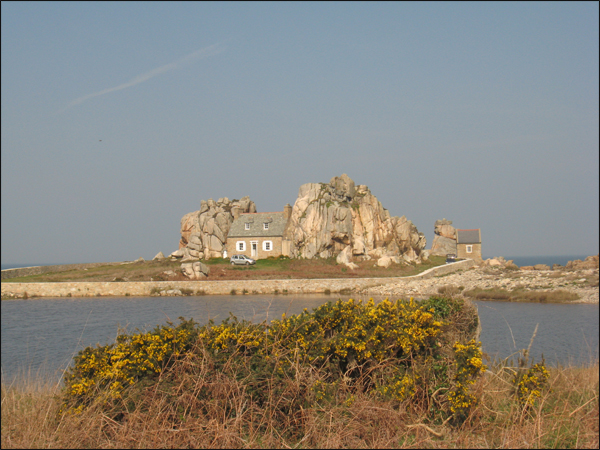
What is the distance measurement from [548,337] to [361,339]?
10.5 m

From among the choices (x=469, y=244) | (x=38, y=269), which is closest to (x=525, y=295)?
(x=469, y=244)

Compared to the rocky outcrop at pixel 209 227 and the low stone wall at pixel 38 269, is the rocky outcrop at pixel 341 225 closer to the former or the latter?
the rocky outcrop at pixel 209 227

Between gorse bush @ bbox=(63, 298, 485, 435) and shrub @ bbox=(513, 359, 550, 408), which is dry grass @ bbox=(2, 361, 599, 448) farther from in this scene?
shrub @ bbox=(513, 359, 550, 408)

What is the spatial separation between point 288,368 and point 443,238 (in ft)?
237

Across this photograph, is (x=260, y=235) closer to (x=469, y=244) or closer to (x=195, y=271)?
(x=195, y=271)

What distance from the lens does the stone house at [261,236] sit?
5484 cm

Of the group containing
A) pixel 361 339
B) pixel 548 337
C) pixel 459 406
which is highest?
pixel 361 339

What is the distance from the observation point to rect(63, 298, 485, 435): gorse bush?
6832 mm

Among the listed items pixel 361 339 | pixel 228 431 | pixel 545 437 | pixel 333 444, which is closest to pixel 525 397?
pixel 545 437

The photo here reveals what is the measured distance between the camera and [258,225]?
56.4 m

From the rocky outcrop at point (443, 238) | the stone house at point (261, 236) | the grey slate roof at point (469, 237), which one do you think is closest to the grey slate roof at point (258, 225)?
the stone house at point (261, 236)

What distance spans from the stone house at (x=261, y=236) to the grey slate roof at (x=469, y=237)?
94.2 ft

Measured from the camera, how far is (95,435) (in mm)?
6348

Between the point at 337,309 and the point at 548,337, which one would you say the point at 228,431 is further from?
the point at 548,337
